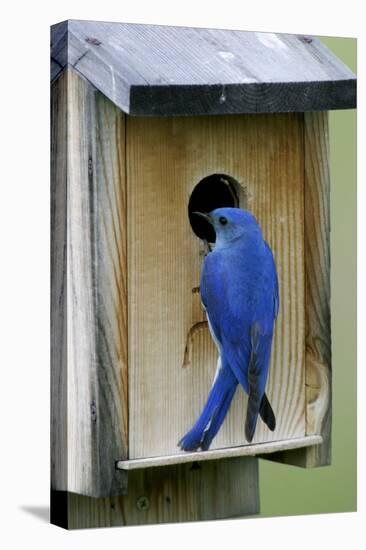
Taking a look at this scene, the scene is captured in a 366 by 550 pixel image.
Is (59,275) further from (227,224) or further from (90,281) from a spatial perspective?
(227,224)

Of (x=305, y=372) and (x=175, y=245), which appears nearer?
(x=175, y=245)

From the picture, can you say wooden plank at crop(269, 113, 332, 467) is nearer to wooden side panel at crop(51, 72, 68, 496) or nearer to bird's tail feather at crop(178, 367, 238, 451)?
bird's tail feather at crop(178, 367, 238, 451)

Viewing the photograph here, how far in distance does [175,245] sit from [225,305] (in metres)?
0.26

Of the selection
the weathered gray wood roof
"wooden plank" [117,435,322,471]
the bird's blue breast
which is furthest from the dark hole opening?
"wooden plank" [117,435,322,471]

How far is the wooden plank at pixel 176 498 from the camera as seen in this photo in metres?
5.57

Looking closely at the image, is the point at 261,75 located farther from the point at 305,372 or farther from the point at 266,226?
the point at 305,372

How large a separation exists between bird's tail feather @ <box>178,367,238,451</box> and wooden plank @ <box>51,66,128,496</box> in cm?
26

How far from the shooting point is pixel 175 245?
543 centimetres

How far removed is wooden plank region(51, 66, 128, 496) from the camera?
17.2 feet

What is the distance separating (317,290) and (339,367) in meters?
0.32

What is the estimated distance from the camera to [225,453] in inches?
218

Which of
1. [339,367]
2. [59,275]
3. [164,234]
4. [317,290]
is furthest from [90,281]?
[339,367]

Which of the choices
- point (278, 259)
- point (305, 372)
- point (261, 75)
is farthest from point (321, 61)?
point (305, 372)

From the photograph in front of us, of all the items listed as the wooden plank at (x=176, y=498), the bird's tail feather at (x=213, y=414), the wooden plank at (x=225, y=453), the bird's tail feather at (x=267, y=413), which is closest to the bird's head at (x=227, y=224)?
the bird's tail feather at (x=213, y=414)
